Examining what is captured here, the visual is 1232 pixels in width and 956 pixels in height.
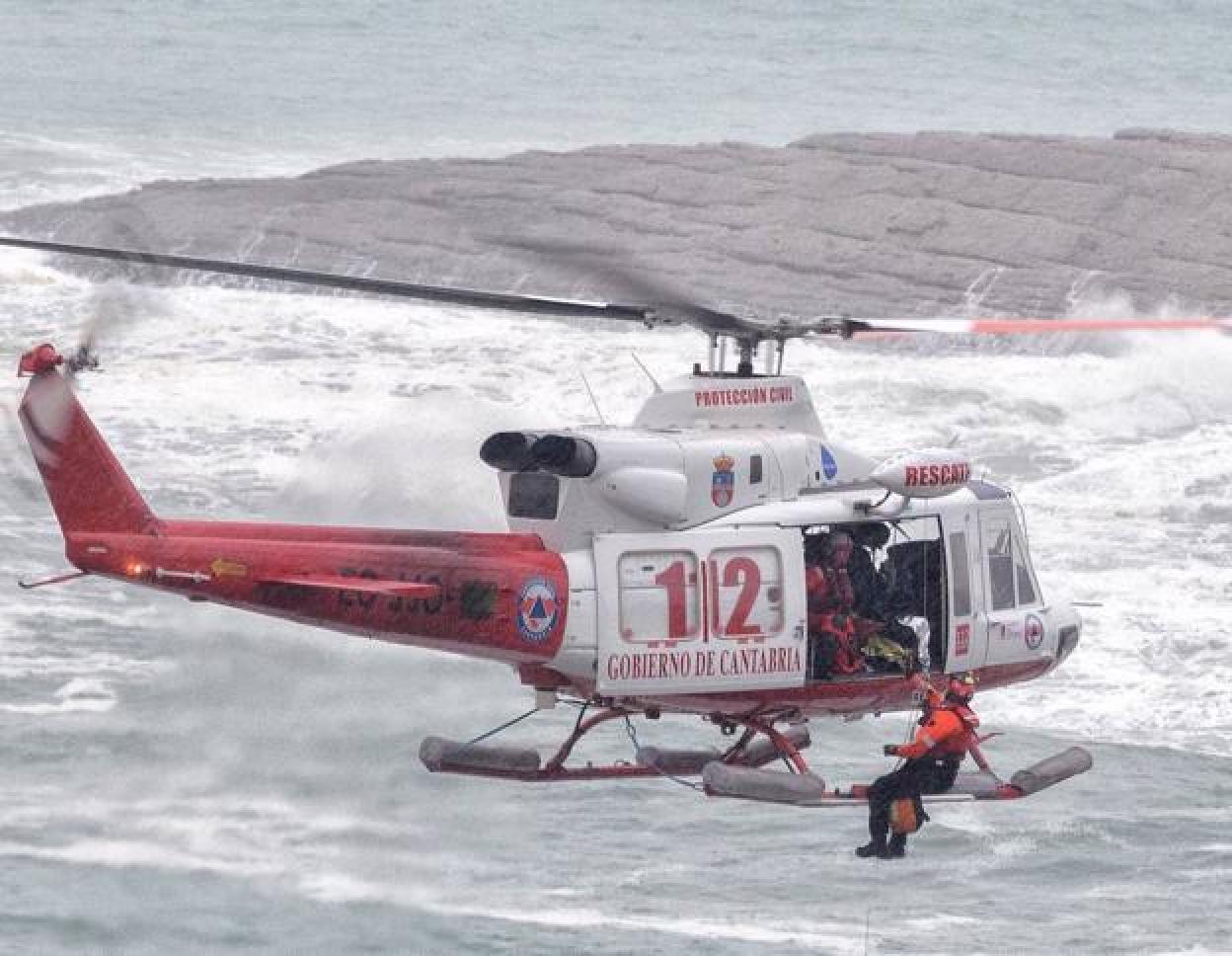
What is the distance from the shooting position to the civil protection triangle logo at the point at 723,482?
67.1ft

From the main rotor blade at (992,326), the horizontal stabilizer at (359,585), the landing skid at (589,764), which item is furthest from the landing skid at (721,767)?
the main rotor blade at (992,326)

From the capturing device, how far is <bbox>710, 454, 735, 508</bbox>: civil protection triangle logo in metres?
20.4

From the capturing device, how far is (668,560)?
2016 centimetres

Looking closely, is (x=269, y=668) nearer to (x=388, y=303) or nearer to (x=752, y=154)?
(x=388, y=303)

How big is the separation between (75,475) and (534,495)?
3253 mm

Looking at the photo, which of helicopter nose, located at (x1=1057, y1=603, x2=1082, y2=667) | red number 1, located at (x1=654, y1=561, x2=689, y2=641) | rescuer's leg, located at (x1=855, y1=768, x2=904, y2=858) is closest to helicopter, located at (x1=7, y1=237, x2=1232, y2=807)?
red number 1, located at (x1=654, y1=561, x2=689, y2=641)

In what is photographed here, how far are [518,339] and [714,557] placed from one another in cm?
2803

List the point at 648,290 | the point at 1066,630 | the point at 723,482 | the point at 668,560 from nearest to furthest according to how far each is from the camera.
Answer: the point at 648,290 < the point at 668,560 < the point at 723,482 < the point at 1066,630

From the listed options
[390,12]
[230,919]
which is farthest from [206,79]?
[230,919]

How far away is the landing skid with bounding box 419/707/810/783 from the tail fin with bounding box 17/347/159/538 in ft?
11.0

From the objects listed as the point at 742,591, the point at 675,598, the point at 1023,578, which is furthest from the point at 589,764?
the point at 1023,578

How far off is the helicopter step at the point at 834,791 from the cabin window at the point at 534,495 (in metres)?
2.12

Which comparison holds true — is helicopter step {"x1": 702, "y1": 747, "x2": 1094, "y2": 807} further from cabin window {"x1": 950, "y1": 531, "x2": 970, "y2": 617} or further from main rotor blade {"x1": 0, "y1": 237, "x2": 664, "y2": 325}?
main rotor blade {"x1": 0, "y1": 237, "x2": 664, "y2": 325}

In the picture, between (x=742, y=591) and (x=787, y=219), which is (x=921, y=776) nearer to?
(x=742, y=591)
